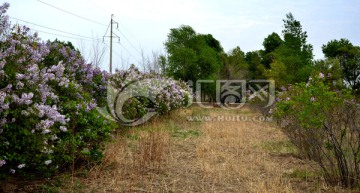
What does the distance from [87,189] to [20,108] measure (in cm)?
150

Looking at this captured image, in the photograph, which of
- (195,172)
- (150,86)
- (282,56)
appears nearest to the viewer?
(195,172)

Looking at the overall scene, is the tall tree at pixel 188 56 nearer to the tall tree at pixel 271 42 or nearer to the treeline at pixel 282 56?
the treeline at pixel 282 56

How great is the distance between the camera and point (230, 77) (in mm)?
51312

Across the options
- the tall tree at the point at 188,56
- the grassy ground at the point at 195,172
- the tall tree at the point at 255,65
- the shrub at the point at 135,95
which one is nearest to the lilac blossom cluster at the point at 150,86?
the shrub at the point at 135,95

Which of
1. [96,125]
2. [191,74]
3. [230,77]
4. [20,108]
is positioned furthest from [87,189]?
[230,77]

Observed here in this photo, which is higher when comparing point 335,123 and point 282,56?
point 282,56

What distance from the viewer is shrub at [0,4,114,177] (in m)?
4.05

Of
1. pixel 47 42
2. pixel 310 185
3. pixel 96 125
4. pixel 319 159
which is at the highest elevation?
pixel 47 42

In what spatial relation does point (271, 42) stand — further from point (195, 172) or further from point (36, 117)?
point (36, 117)

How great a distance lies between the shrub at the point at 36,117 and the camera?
4.05 meters

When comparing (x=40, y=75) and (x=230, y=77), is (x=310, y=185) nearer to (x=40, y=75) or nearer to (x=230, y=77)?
(x=40, y=75)

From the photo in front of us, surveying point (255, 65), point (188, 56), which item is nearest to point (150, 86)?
point (188, 56)

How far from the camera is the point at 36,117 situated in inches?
165

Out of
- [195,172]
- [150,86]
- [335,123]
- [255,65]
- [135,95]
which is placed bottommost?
[195,172]
